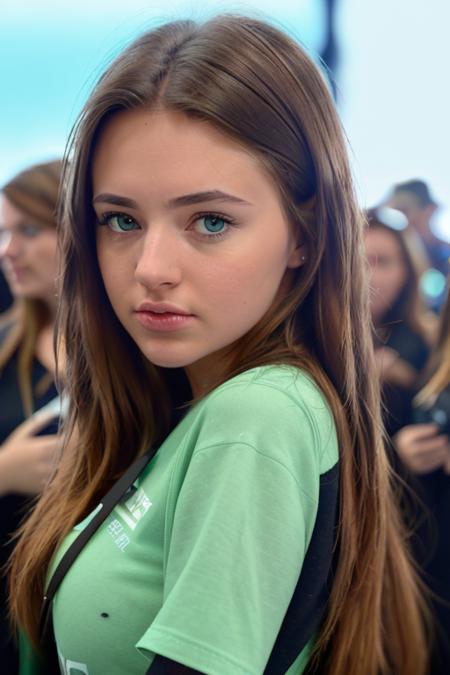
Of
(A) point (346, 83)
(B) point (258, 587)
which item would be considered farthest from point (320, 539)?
(A) point (346, 83)

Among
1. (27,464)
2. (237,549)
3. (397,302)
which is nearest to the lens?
(237,549)

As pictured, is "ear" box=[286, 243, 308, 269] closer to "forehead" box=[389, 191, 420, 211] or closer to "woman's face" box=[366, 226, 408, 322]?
"woman's face" box=[366, 226, 408, 322]

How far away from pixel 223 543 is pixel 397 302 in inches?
80.4

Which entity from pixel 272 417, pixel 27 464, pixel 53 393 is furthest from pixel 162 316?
pixel 53 393

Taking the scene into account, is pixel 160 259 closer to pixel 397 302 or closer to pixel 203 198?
pixel 203 198

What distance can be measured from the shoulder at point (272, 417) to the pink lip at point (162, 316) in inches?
3.8

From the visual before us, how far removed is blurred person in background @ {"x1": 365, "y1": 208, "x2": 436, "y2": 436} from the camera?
2188 mm

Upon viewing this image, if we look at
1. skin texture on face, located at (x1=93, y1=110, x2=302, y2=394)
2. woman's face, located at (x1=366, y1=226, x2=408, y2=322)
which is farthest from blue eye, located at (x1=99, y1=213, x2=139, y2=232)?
woman's face, located at (x1=366, y1=226, x2=408, y2=322)

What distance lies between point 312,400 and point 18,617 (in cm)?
51

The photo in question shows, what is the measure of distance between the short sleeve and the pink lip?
147mm

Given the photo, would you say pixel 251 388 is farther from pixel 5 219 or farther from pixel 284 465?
pixel 5 219

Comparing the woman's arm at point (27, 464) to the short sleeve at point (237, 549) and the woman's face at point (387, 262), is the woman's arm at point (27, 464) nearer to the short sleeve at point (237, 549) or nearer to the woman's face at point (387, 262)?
the short sleeve at point (237, 549)

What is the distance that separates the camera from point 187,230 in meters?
0.81

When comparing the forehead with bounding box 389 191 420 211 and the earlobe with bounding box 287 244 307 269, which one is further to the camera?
the forehead with bounding box 389 191 420 211
